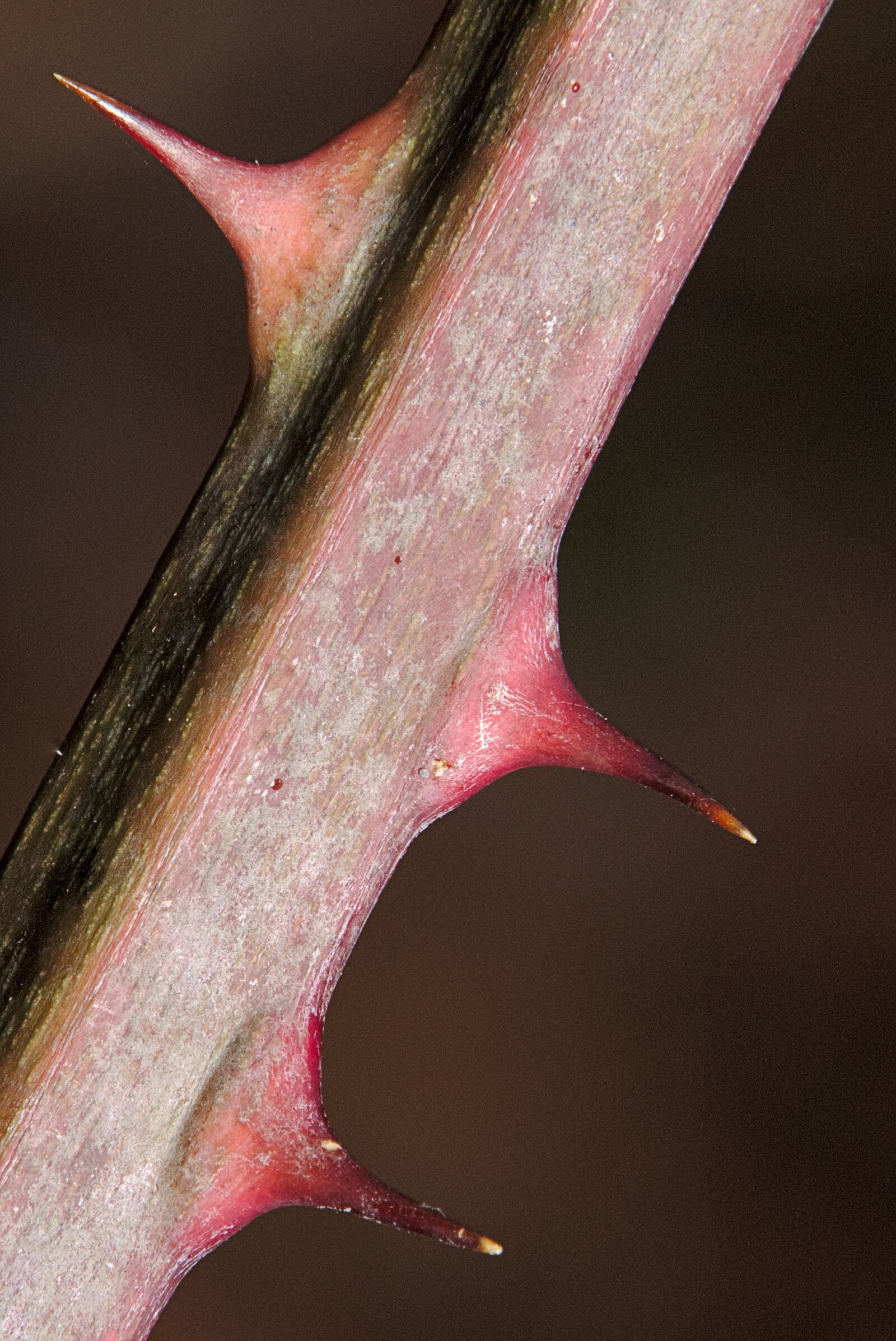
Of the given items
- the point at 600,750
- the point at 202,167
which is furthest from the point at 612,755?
the point at 202,167

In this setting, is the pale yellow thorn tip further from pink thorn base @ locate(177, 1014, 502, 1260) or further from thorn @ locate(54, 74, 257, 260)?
thorn @ locate(54, 74, 257, 260)

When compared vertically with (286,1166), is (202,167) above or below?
above

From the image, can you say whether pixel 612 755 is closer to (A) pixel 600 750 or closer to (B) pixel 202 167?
(A) pixel 600 750

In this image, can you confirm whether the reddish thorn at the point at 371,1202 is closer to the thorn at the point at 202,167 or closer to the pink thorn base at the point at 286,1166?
the pink thorn base at the point at 286,1166

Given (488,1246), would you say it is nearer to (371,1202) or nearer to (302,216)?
(371,1202)

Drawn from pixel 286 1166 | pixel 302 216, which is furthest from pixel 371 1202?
pixel 302 216

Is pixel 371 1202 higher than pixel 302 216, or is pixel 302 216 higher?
pixel 302 216

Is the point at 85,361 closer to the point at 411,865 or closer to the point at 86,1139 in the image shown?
the point at 411,865

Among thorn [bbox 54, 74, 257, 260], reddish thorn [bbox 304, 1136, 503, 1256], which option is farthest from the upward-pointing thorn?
reddish thorn [bbox 304, 1136, 503, 1256]

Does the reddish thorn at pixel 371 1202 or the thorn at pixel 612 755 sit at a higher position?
the thorn at pixel 612 755

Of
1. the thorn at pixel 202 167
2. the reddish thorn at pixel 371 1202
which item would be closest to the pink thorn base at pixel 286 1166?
the reddish thorn at pixel 371 1202

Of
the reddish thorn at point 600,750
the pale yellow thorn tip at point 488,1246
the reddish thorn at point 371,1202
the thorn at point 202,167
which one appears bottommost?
the pale yellow thorn tip at point 488,1246

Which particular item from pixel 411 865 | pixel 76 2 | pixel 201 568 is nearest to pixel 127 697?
pixel 201 568
